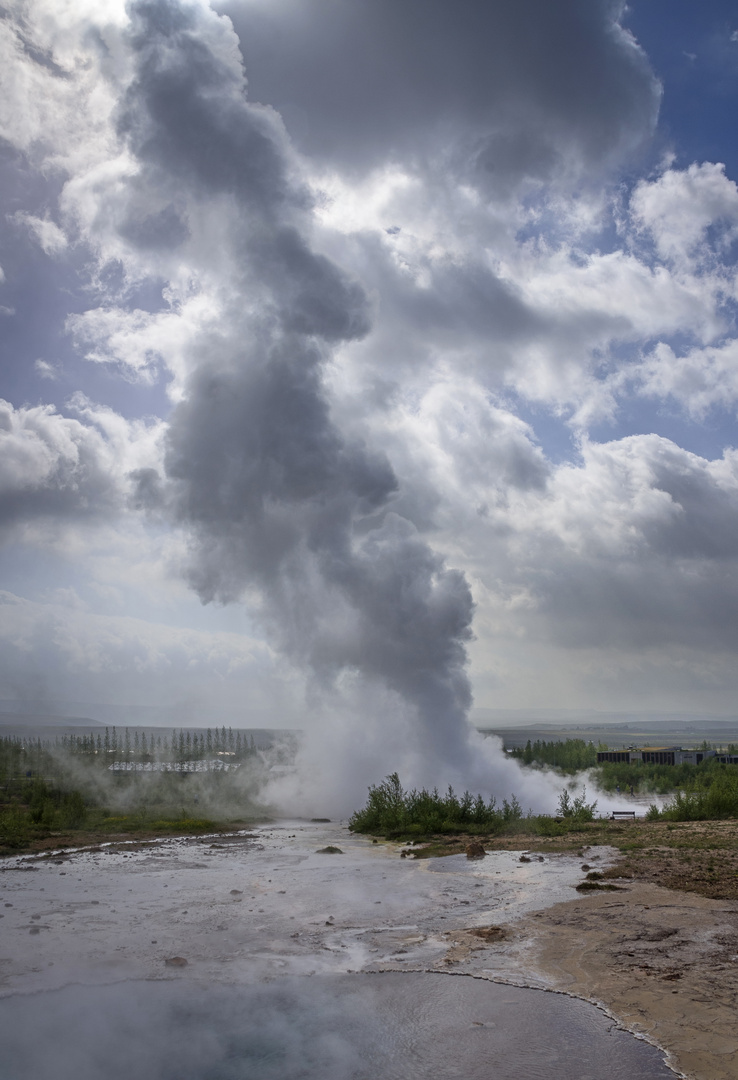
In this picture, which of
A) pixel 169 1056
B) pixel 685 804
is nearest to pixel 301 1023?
pixel 169 1056

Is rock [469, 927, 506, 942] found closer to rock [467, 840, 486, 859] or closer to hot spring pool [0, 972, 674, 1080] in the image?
hot spring pool [0, 972, 674, 1080]

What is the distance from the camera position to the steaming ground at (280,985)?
8.64 metres

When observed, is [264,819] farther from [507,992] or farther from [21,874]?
[507,992]

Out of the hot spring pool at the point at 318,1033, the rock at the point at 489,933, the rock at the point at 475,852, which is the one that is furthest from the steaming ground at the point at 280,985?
the rock at the point at 475,852

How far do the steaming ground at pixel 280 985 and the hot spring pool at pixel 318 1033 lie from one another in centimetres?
3

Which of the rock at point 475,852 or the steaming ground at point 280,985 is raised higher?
the steaming ground at point 280,985

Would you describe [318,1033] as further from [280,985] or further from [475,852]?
[475,852]

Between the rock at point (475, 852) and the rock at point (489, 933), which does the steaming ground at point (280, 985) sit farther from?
the rock at point (475, 852)

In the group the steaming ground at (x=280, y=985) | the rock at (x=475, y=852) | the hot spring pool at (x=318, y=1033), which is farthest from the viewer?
the rock at (x=475, y=852)

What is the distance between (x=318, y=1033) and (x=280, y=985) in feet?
6.41

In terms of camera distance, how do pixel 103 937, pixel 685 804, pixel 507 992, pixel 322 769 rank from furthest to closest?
pixel 322 769, pixel 685 804, pixel 103 937, pixel 507 992

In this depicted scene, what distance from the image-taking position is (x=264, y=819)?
42656 millimetres

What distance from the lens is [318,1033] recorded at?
30.5 ft

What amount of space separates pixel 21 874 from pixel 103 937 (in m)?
10.6
